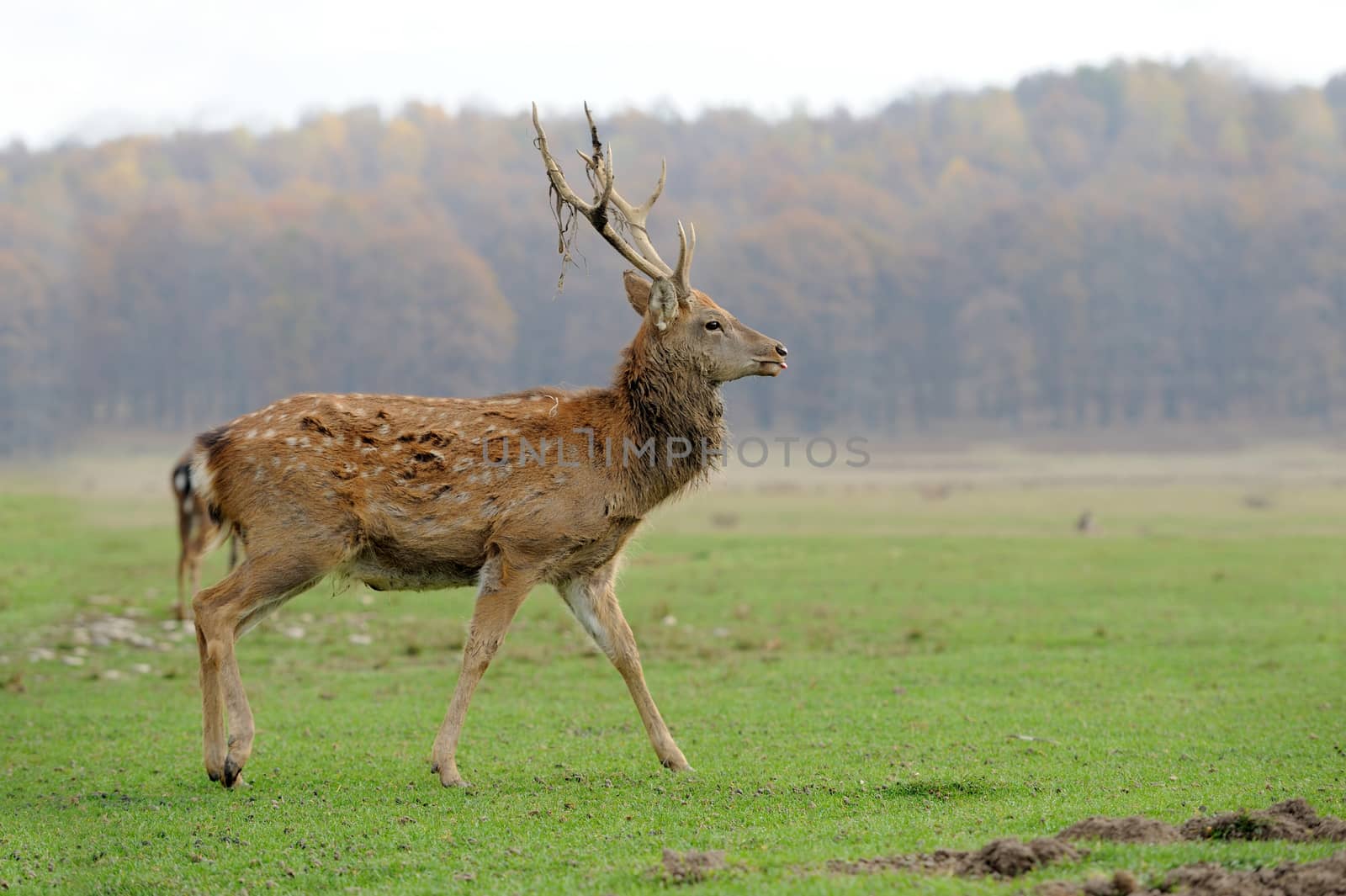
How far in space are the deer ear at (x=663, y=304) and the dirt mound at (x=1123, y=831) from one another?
475 centimetres

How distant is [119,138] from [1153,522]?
3439 inches

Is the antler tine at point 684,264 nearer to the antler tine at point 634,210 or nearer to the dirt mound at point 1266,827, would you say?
the antler tine at point 634,210

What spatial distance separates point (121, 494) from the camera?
48719 mm

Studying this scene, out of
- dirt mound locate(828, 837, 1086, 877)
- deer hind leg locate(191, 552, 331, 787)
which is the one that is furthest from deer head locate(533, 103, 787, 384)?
dirt mound locate(828, 837, 1086, 877)

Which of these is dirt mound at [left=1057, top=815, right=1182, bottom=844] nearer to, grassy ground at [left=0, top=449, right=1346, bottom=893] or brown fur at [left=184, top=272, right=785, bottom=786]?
grassy ground at [left=0, top=449, right=1346, bottom=893]

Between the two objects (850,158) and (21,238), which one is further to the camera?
(850,158)

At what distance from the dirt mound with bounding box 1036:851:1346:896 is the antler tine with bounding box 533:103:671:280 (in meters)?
5.63

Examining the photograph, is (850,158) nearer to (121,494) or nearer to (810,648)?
(121,494)

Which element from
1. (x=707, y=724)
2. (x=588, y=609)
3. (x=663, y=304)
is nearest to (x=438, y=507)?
(x=588, y=609)

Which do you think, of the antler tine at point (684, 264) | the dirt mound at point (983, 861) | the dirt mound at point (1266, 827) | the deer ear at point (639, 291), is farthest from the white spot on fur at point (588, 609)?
the dirt mound at point (1266, 827)

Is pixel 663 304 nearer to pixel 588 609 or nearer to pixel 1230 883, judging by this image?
pixel 588 609

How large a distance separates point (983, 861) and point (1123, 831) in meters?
0.92

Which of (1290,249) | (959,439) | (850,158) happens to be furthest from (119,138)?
(1290,249)

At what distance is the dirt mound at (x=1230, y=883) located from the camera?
558cm
